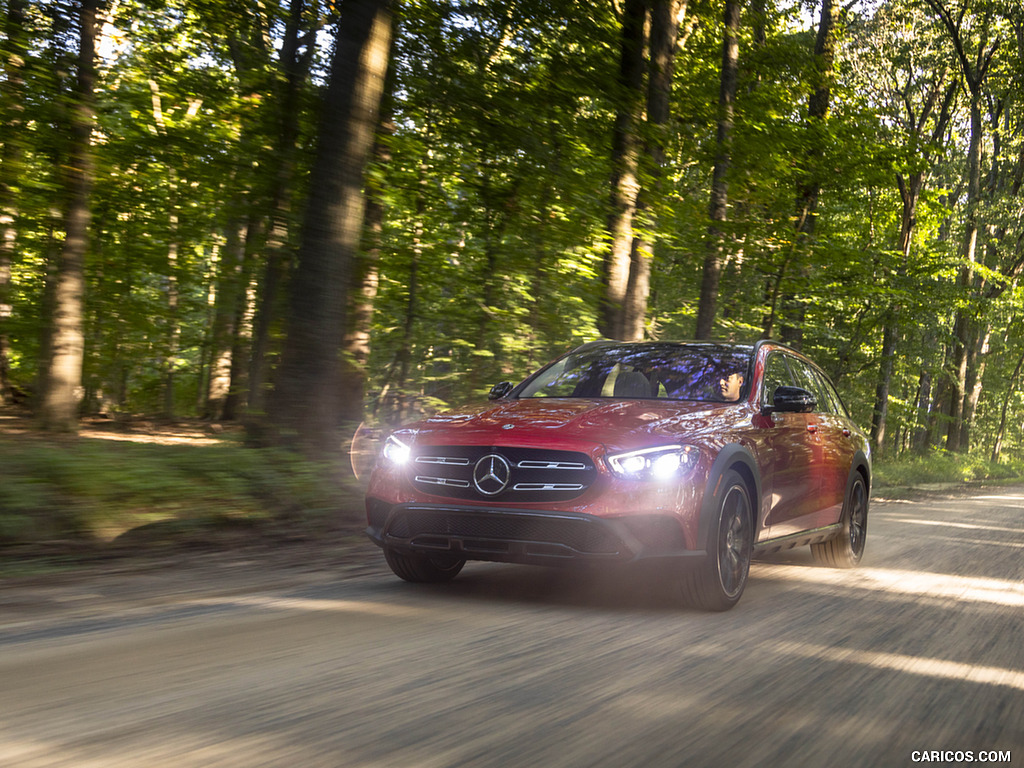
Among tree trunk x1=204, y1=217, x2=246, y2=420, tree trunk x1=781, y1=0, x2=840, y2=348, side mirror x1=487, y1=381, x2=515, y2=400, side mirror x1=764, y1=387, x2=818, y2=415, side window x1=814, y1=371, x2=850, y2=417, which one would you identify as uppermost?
tree trunk x1=781, y1=0, x2=840, y2=348

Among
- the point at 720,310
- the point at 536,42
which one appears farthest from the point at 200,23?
the point at 720,310

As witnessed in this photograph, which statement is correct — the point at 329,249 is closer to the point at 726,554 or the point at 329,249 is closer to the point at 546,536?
the point at 546,536

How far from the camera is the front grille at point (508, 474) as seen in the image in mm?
5371

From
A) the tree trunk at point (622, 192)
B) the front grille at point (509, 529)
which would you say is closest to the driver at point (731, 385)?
the front grille at point (509, 529)

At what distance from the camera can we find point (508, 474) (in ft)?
17.9

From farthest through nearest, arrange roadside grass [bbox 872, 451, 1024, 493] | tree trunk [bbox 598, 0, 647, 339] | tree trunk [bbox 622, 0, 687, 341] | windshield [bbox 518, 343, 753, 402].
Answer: roadside grass [bbox 872, 451, 1024, 493] → tree trunk [bbox 622, 0, 687, 341] → tree trunk [bbox 598, 0, 647, 339] → windshield [bbox 518, 343, 753, 402]

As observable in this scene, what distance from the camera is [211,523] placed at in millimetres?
7719

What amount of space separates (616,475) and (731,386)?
1.69 metres

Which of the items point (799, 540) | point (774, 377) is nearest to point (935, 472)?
point (799, 540)

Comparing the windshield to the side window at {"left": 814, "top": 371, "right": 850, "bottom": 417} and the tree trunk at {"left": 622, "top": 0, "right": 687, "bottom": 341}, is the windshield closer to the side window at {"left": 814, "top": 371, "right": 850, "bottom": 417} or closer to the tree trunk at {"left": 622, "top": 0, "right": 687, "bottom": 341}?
the side window at {"left": 814, "top": 371, "right": 850, "bottom": 417}

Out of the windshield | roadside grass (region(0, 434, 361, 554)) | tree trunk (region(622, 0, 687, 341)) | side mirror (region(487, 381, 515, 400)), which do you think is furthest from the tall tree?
side mirror (region(487, 381, 515, 400))

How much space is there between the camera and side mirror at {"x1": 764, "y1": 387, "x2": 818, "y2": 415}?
6.59 metres

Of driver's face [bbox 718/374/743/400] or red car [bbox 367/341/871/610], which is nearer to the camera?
red car [bbox 367/341/871/610]

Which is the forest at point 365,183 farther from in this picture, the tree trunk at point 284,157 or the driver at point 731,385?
the driver at point 731,385
